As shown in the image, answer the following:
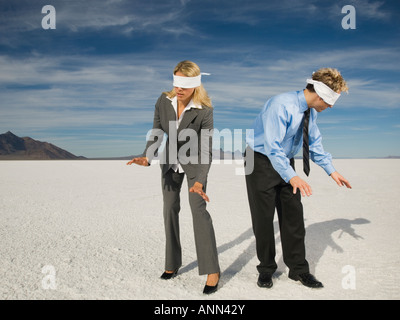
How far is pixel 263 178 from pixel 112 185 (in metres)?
8.74

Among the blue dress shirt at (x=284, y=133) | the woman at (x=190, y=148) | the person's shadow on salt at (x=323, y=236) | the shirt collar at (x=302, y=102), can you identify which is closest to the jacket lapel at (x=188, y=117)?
the woman at (x=190, y=148)

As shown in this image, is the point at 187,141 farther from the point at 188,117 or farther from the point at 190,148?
the point at 188,117

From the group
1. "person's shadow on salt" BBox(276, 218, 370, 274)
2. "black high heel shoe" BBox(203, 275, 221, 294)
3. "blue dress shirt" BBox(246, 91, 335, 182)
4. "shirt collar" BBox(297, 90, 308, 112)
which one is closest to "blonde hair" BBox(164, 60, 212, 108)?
"blue dress shirt" BBox(246, 91, 335, 182)

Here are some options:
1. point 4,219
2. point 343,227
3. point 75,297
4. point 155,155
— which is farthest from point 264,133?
point 4,219

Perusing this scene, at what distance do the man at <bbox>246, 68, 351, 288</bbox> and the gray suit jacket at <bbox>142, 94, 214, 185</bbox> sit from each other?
18.6 inches

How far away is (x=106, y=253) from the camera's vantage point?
4496mm

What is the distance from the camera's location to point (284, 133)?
10.4 ft

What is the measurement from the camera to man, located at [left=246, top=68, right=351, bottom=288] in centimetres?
315

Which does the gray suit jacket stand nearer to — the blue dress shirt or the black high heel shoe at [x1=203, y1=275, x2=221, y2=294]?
the blue dress shirt

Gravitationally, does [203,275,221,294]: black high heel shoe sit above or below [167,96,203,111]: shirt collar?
below

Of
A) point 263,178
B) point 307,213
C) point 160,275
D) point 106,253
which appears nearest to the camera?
point 263,178

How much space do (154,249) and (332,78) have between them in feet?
9.48

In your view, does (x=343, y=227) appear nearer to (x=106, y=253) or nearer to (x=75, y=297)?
(x=106, y=253)

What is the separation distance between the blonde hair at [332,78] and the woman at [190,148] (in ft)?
3.22
